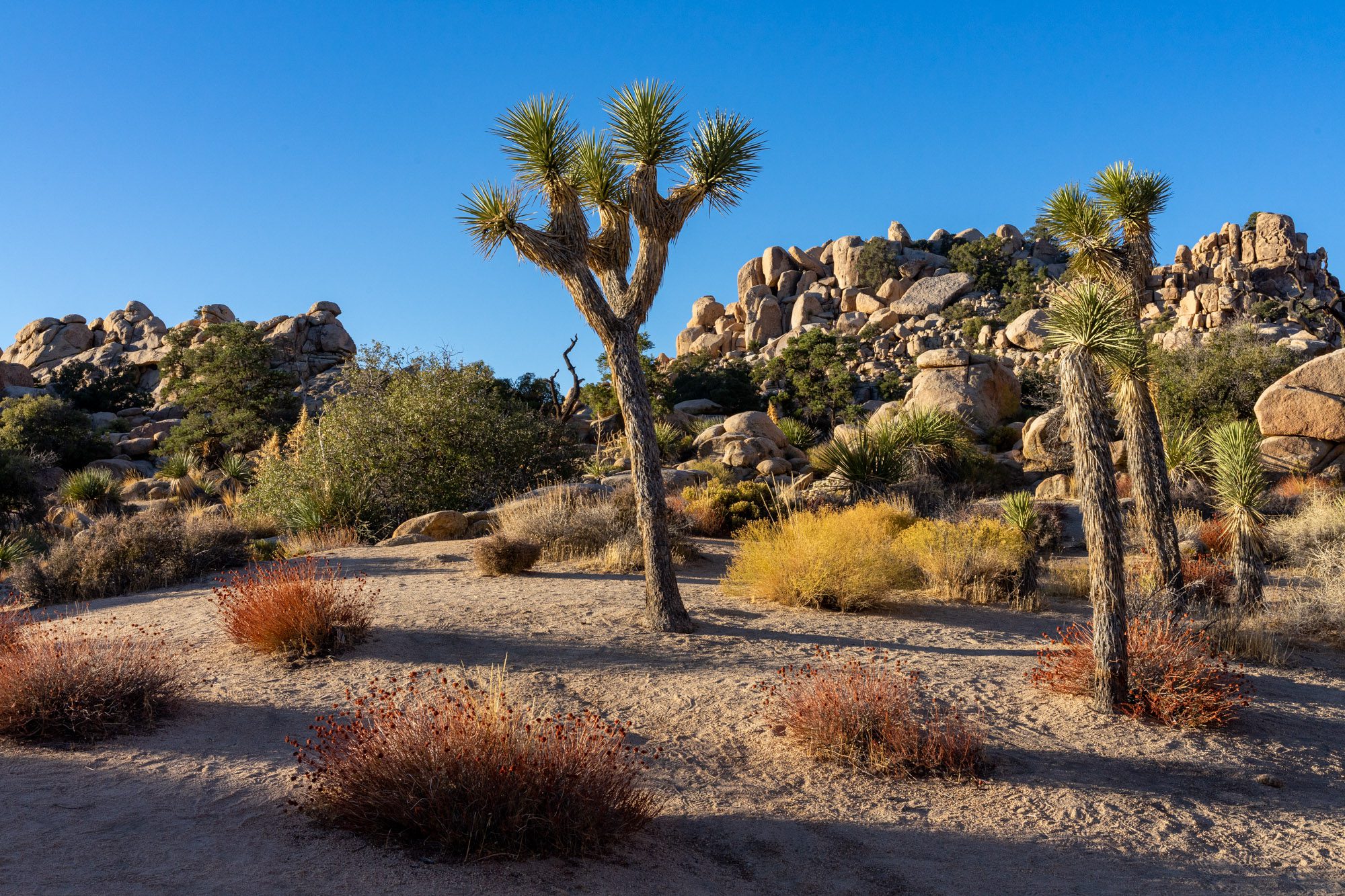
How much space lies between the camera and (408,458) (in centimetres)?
1970

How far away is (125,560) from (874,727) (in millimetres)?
11433

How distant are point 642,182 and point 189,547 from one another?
910 cm

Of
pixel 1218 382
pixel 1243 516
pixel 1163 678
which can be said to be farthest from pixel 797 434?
pixel 1163 678

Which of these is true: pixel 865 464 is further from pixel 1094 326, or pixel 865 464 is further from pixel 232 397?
pixel 232 397

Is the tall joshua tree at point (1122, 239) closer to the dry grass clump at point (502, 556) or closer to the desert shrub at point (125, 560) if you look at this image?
the dry grass clump at point (502, 556)

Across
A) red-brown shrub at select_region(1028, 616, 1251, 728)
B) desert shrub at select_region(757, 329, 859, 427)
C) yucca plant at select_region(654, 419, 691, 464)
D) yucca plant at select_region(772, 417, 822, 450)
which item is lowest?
red-brown shrub at select_region(1028, 616, 1251, 728)

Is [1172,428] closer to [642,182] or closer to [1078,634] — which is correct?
[1078,634]

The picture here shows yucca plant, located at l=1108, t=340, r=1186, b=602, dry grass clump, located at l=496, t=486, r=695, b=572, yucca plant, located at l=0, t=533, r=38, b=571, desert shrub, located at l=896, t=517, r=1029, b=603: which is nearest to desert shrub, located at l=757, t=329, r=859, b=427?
dry grass clump, located at l=496, t=486, r=695, b=572

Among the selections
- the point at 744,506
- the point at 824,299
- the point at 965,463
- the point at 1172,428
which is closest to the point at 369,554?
the point at 744,506

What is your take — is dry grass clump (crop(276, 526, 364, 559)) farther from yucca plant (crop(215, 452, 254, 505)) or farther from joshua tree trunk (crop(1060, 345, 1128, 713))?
joshua tree trunk (crop(1060, 345, 1128, 713))

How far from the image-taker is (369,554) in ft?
47.1

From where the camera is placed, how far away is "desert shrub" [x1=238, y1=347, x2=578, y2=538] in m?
18.5

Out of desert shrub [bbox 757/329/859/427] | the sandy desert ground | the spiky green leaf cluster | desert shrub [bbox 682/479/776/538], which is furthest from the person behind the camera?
desert shrub [bbox 757/329/859/427]

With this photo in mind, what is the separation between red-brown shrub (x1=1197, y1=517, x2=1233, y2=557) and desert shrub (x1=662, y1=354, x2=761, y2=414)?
22.6m
